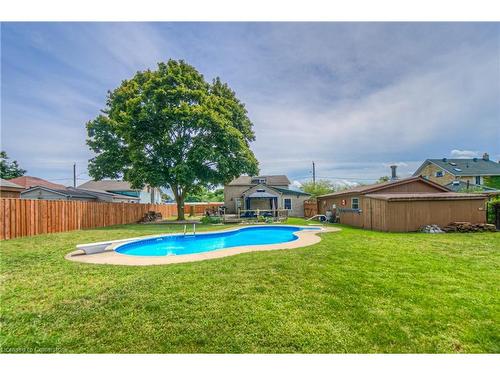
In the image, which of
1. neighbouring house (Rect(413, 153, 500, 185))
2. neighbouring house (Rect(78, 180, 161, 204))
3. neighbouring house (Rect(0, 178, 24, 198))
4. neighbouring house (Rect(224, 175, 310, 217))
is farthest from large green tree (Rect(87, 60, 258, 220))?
neighbouring house (Rect(413, 153, 500, 185))

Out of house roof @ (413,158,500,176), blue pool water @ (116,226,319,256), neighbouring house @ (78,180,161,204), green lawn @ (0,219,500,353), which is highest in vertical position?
house roof @ (413,158,500,176)

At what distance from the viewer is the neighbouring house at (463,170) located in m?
27.5

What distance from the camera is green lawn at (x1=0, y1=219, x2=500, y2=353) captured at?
268 cm

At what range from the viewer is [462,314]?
3215mm

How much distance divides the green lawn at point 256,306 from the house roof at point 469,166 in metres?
30.4

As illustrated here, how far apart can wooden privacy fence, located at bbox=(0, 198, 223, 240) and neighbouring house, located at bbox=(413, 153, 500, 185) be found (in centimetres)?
3295

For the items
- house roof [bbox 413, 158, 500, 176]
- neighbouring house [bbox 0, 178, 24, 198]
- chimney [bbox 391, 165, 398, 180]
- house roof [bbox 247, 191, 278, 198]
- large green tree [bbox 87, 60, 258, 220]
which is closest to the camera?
neighbouring house [bbox 0, 178, 24, 198]

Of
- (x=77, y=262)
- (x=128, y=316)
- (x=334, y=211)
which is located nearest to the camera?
(x=128, y=316)

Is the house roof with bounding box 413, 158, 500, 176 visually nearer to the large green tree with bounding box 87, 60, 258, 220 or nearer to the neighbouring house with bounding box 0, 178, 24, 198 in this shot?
the large green tree with bounding box 87, 60, 258, 220

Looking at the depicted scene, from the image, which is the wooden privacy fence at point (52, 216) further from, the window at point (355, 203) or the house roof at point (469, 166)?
the house roof at point (469, 166)

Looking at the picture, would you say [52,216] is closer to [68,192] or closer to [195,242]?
[195,242]
